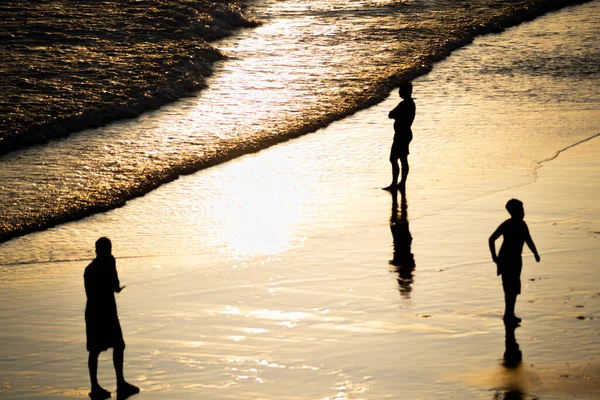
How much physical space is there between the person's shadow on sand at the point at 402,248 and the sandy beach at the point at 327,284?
32 millimetres

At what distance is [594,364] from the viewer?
689 centimetres

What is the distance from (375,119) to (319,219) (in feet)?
19.5

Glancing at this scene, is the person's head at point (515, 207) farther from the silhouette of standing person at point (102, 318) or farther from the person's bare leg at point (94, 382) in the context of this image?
the person's bare leg at point (94, 382)

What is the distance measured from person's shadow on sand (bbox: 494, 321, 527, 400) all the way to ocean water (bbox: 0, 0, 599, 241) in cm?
665

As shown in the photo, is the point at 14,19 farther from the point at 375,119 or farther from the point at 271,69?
the point at 375,119

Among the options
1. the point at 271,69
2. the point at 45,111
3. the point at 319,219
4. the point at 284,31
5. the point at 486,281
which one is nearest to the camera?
the point at 486,281

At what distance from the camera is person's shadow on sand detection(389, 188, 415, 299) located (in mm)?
8844

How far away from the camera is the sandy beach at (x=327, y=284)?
6.88 m

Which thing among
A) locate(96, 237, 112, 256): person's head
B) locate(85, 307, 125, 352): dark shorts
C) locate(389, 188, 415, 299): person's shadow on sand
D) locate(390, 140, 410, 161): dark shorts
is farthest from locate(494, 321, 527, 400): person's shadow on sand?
locate(390, 140, 410, 161): dark shorts

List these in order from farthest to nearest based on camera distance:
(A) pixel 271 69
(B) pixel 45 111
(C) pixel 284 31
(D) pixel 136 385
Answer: (C) pixel 284 31 → (A) pixel 271 69 → (B) pixel 45 111 → (D) pixel 136 385

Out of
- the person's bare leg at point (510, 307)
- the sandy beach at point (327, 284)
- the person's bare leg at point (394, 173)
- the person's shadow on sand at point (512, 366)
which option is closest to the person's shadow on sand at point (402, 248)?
the sandy beach at point (327, 284)

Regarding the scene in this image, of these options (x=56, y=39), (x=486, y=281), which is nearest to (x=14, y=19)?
(x=56, y=39)

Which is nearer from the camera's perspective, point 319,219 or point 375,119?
point 319,219

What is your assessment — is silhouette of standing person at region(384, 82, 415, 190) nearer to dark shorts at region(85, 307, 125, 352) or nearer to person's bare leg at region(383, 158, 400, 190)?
person's bare leg at region(383, 158, 400, 190)
